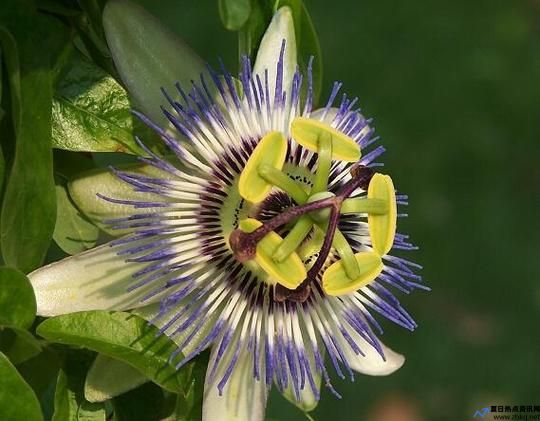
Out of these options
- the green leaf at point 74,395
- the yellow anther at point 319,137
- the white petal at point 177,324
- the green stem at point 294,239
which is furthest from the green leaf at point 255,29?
the green leaf at point 74,395

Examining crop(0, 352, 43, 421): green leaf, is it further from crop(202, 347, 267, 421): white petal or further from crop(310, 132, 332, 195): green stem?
crop(310, 132, 332, 195): green stem

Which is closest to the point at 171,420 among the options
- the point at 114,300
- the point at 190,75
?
the point at 114,300

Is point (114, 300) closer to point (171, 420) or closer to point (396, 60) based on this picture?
point (171, 420)

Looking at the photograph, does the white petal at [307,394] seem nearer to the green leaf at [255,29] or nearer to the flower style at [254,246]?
the flower style at [254,246]

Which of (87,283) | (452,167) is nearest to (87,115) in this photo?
(87,283)

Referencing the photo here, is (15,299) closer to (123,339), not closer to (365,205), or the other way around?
(123,339)

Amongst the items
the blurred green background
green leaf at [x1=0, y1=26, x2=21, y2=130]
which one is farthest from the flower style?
the blurred green background
